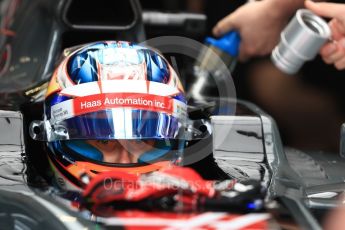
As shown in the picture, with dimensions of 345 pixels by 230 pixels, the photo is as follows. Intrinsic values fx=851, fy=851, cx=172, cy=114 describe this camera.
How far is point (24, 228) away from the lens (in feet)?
5.51

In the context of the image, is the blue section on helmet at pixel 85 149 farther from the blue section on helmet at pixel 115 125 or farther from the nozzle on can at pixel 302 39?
the nozzle on can at pixel 302 39

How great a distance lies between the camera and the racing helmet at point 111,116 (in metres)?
2.06

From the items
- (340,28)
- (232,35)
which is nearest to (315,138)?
(232,35)

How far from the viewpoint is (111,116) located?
2.06 metres

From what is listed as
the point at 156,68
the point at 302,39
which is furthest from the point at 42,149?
the point at 302,39

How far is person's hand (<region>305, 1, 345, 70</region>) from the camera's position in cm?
259

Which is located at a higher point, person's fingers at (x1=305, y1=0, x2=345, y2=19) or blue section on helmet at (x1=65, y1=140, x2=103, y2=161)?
person's fingers at (x1=305, y1=0, x2=345, y2=19)

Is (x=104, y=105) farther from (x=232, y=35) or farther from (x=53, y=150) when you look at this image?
(x=232, y=35)

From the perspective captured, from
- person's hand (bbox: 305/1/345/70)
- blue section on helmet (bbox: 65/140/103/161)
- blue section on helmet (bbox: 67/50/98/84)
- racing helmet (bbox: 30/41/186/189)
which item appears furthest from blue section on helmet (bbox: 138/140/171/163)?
person's hand (bbox: 305/1/345/70)

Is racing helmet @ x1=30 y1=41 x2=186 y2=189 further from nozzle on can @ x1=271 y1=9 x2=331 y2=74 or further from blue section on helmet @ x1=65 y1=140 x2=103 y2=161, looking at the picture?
nozzle on can @ x1=271 y1=9 x2=331 y2=74

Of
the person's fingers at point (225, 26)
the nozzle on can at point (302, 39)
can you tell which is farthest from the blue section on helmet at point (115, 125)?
the person's fingers at point (225, 26)

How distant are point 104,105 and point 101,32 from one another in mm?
838

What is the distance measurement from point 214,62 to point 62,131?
3.26 ft

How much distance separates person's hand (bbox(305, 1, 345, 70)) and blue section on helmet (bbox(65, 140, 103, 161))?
2.90ft
